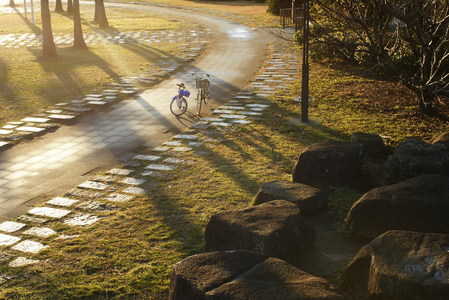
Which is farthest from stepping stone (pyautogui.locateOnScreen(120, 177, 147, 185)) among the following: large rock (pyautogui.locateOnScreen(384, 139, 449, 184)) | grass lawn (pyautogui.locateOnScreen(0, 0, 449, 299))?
large rock (pyautogui.locateOnScreen(384, 139, 449, 184))

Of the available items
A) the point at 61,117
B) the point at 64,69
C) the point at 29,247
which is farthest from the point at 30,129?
the point at 64,69

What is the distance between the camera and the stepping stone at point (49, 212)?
7.39 metres

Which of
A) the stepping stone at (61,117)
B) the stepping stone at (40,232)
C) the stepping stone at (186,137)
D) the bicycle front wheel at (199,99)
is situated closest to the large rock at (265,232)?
the stepping stone at (40,232)

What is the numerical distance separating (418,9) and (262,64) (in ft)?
31.4

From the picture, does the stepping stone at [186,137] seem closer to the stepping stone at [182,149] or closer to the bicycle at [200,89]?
the stepping stone at [182,149]

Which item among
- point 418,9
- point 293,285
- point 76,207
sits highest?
point 418,9

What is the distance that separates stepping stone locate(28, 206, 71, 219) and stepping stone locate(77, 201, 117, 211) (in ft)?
0.83

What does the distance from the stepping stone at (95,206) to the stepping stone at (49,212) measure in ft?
0.83

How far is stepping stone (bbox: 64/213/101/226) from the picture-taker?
7082mm

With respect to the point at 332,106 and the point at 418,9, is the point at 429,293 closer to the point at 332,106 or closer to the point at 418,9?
the point at 418,9

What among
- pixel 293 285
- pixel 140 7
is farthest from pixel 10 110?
pixel 140 7

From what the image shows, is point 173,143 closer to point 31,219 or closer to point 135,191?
point 135,191

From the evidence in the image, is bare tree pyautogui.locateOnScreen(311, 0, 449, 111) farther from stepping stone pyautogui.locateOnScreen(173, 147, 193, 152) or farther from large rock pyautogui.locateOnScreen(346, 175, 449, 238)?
large rock pyautogui.locateOnScreen(346, 175, 449, 238)

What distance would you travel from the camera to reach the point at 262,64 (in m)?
20.1
